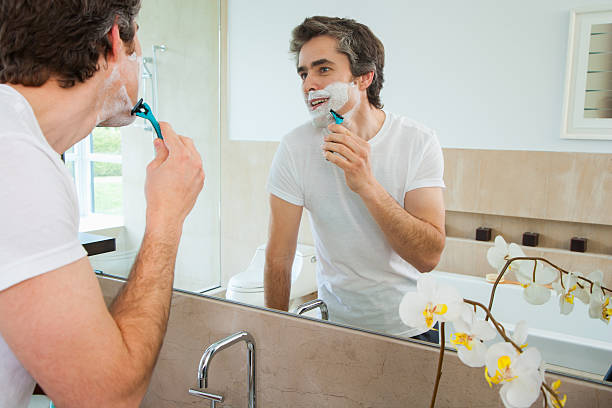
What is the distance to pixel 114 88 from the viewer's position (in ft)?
2.63

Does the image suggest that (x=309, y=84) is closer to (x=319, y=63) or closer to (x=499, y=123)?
(x=319, y=63)

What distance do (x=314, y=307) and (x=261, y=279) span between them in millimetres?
157

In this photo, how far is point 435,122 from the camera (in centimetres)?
93

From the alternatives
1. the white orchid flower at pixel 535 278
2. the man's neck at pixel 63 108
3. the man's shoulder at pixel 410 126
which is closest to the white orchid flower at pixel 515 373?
the white orchid flower at pixel 535 278

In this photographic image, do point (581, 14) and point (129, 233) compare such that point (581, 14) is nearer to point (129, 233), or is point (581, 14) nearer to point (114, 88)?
point (114, 88)

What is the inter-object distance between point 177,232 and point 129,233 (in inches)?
26.0

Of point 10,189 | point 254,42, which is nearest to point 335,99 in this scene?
point 254,42

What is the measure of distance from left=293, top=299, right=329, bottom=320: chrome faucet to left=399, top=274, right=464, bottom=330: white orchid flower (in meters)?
0.33

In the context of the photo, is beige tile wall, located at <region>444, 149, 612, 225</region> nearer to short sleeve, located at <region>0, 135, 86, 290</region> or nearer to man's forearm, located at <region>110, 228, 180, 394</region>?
man's forearm, located at <region>110, 228, 180, 394</region>

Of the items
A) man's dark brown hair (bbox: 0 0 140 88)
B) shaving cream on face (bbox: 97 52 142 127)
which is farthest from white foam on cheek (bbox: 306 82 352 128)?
man's dark brown hair (bbox: 0 0 140 88)

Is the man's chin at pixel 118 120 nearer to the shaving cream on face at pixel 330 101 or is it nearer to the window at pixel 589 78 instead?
the shaving cream on face at pixel 330 101

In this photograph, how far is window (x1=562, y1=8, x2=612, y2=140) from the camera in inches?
31.8

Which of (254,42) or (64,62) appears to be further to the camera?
(254,42)

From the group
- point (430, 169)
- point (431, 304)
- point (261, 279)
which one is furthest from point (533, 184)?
point (261, 279)
